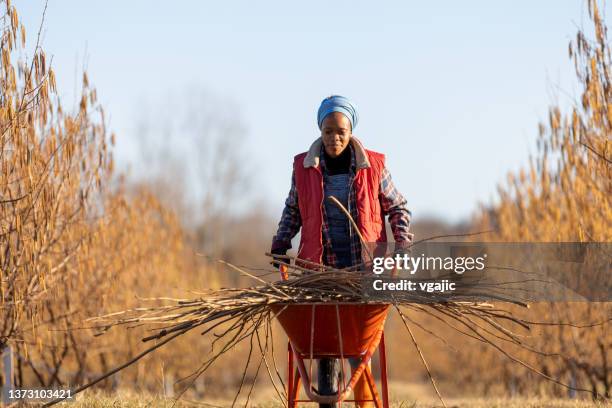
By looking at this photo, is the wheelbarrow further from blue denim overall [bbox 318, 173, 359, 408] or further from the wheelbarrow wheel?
blue denim overall [bbox 318, 173, 359, 408]

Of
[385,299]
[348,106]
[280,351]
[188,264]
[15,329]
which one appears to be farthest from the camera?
[280,351]

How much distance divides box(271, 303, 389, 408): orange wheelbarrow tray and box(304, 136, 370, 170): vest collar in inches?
34.3

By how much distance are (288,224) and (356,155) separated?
0.54 m

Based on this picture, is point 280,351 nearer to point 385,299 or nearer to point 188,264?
point 188,264

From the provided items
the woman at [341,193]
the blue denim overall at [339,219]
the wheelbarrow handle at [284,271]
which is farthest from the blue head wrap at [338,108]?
the wheelbarrow handle at [284,271]

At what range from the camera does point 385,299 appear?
390 cm

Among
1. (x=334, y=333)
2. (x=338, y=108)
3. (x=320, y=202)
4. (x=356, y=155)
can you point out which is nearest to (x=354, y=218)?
(x=320, y=202)

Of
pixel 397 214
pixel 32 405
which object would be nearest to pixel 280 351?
pixel 32 405

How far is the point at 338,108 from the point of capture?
4.59 metres

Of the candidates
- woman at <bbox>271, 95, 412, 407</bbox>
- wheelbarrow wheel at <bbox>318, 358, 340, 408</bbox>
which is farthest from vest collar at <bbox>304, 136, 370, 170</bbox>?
wheelbarrow wheel at <bbox>318, 358, 340, 408</bbox>

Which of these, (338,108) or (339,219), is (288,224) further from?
(338,108)

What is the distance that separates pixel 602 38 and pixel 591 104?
42 centimetres

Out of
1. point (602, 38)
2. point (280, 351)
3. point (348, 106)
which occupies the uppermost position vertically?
point (602, 38)

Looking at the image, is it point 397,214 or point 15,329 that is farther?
point 15,329
